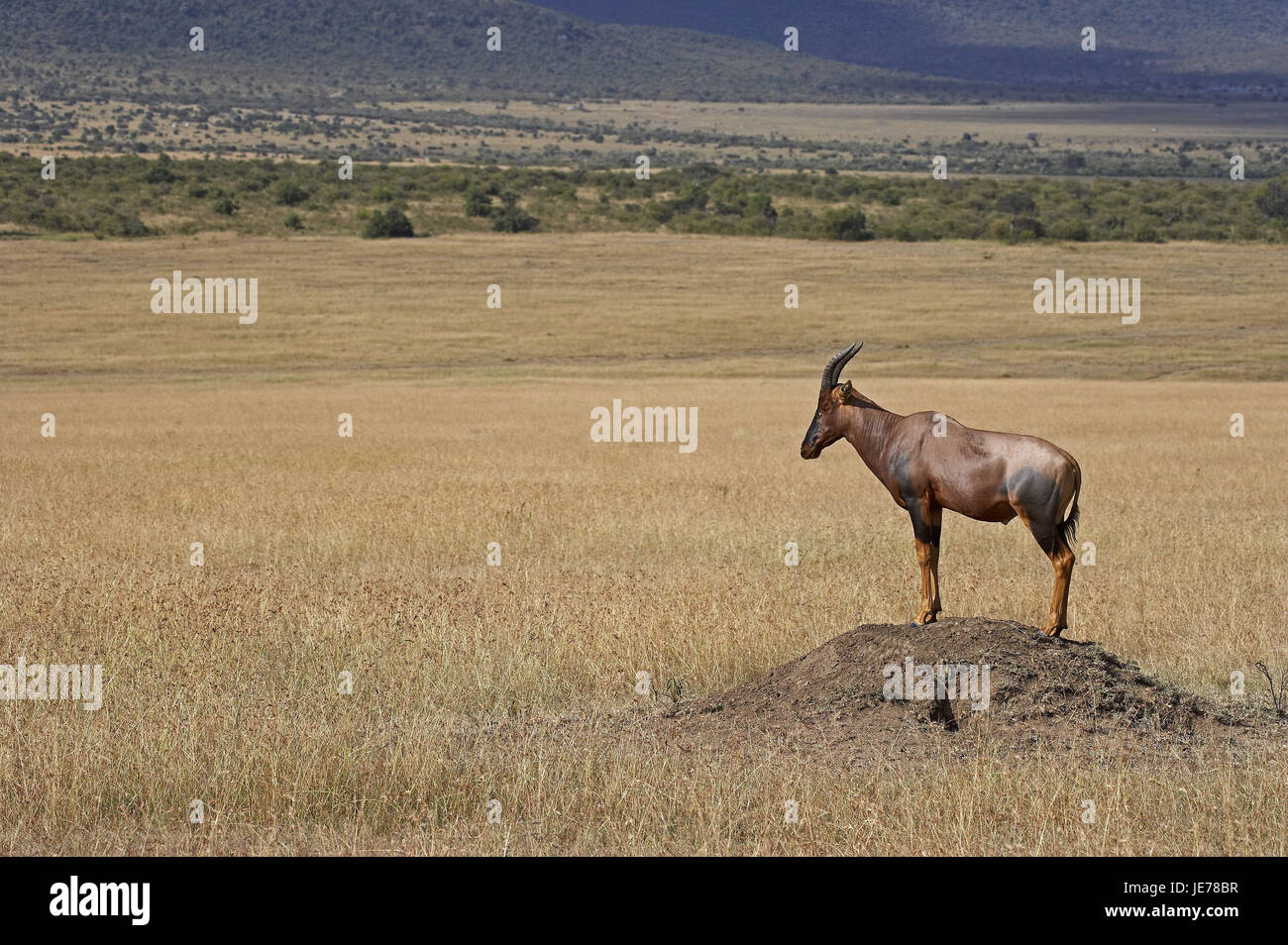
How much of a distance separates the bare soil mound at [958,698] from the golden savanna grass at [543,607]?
0.89ft

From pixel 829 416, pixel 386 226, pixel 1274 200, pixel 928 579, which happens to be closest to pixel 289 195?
pixel 386 226

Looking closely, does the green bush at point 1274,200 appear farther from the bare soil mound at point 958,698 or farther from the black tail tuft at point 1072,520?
the black tail tuft at point 1072,520

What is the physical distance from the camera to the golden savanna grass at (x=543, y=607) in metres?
6.78

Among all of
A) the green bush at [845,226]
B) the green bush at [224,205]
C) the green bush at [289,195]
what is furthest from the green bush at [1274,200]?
the green bush at [224,205]

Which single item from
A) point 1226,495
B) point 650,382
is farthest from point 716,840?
point 650,382

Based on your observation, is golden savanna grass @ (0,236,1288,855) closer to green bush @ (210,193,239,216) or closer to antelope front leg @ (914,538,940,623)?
antelope front leg @ (914,538,940,623)

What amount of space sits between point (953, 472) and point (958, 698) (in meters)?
1.28

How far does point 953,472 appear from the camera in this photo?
793 cm

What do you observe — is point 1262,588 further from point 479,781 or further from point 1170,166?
point 1170,166

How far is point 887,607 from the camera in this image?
11.4m

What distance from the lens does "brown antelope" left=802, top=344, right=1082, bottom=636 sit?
305 inches

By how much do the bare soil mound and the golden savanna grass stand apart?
0.27 meters

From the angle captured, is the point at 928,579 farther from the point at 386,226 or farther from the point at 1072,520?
the point at 386,226

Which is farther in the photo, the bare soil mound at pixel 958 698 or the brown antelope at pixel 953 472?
the bare soil mound at pixel 958 698
